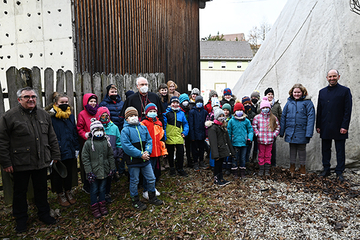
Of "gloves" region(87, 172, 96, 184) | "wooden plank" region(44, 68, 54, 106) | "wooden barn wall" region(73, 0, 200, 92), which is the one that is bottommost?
"gloves" region(87, 172, 96, 184)

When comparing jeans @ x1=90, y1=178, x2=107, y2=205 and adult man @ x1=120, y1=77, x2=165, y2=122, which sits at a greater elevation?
adult man @ x1=120, y1=77, x2=165, y2=122

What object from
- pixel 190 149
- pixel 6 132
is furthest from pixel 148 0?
pixel 6 132

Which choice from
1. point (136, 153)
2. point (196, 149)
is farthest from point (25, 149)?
point (196, 149)

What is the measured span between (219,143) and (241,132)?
0.75 m

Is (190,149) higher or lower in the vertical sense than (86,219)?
higher

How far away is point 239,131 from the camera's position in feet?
18.4

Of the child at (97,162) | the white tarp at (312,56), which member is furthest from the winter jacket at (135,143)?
the white tarp at (312,56)

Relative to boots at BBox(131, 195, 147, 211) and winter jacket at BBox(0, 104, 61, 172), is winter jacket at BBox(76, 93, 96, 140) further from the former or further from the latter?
boots at BBox(131, 195, 147, 211)

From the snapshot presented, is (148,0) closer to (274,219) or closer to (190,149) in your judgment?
(190,149)

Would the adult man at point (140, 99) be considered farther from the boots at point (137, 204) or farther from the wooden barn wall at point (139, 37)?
the wooden barn wall at point (139, 37)

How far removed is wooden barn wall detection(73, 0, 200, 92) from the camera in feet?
25.0

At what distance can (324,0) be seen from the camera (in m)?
7.11

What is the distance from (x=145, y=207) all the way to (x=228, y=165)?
248cm

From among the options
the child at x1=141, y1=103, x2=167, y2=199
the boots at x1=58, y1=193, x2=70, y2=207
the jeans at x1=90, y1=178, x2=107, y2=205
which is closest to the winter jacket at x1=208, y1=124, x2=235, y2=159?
the child at x1=141, y1=103, x2=167, y2=199
